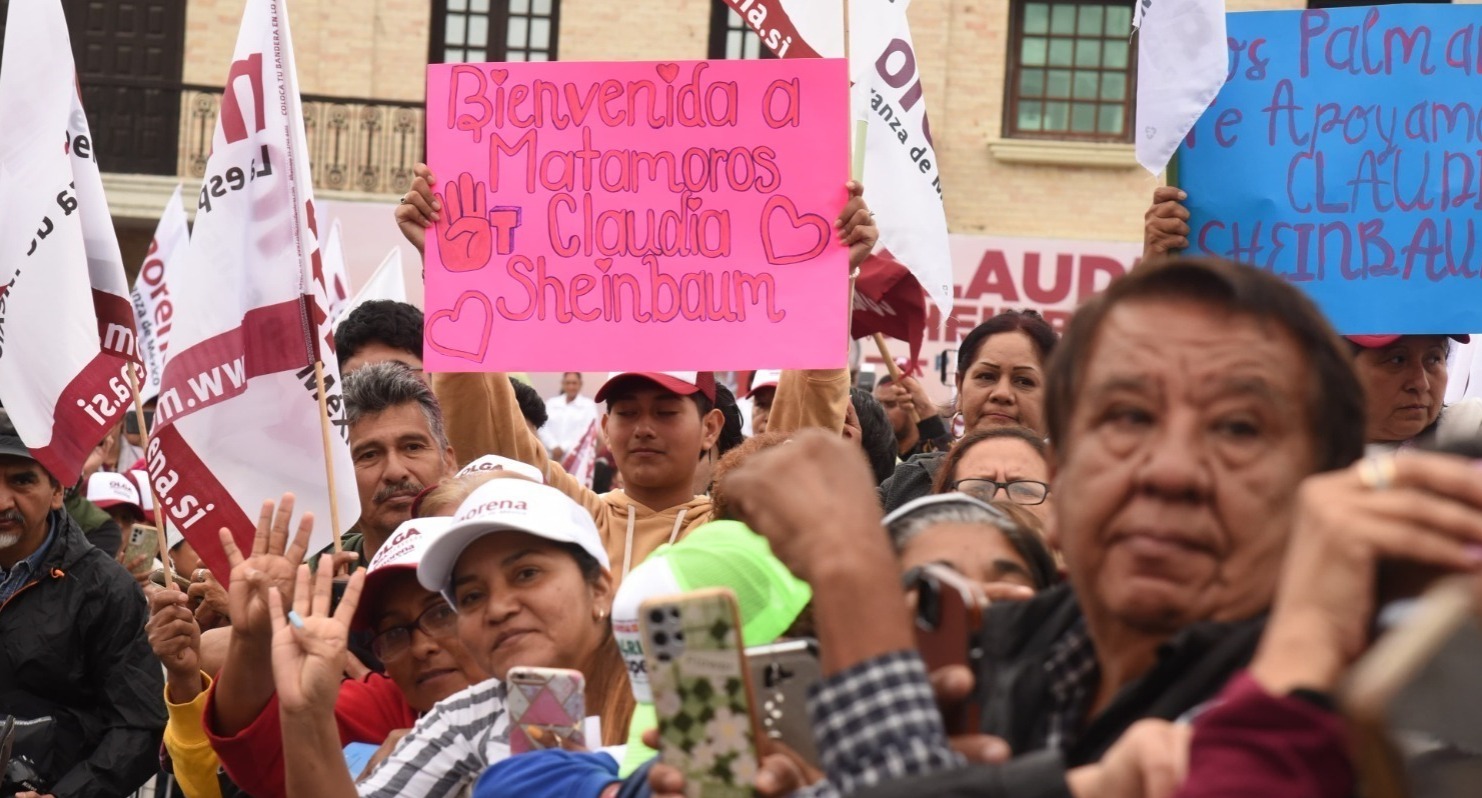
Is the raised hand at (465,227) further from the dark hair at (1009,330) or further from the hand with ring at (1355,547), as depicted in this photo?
the hand with ring at (1355,547)

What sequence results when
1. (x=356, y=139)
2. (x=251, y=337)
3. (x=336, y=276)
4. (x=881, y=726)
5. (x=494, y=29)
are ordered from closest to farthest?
(x=881, y=726) < (x=251, y=337) < (x=336, y=276) < (x=356, y=139) < (x=494, y=29)

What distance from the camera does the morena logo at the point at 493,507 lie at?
3488 mm

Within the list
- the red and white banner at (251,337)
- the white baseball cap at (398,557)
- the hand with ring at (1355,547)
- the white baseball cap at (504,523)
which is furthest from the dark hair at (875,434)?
the hand with ring at (1355,547)

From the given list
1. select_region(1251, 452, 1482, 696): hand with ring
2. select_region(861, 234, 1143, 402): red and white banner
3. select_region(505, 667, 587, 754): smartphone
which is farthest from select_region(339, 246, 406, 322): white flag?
select_region(861, 234, 1143, 402): red and white banner

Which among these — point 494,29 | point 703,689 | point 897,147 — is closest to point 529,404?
point 897,147

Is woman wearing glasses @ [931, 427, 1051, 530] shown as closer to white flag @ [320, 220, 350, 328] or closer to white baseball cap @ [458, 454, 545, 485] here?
white baseball cap @ [458, 454, 545, 485]

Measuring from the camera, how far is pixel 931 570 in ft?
7.22

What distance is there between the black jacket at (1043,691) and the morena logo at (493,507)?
1471 mm

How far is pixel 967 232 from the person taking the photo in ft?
67.6

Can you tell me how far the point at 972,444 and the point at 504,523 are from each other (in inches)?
64.6

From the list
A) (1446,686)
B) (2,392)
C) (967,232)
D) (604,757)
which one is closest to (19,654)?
(2,392)

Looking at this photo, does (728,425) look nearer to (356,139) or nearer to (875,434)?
(875,434)

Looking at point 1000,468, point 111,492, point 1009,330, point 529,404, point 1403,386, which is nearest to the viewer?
point 1000,468

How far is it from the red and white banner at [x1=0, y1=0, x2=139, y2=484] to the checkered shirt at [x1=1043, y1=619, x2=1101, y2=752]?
4.36 metres
